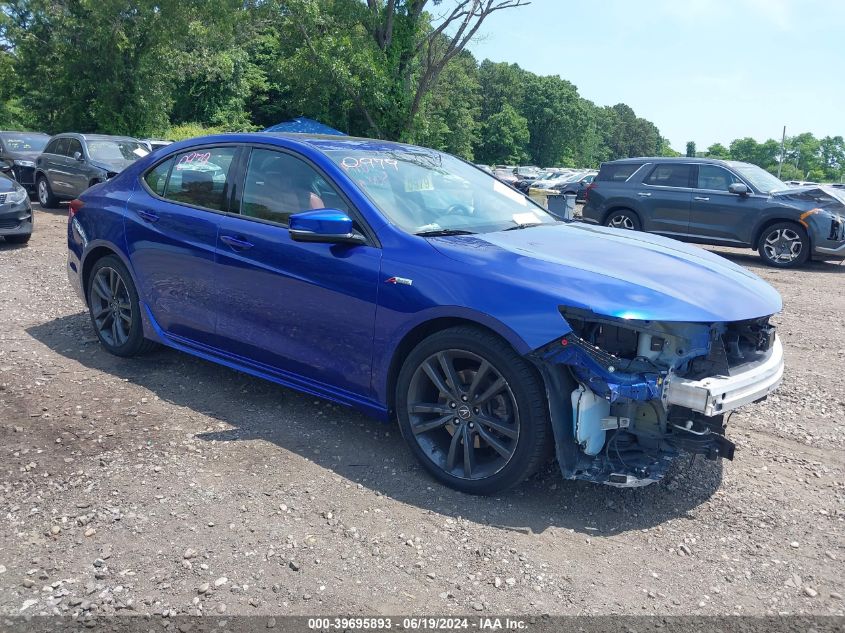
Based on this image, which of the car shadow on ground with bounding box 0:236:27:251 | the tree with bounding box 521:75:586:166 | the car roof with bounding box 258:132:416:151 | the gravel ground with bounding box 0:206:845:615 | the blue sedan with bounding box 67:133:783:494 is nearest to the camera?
the gravel ground with bounding box 0:206:845:615

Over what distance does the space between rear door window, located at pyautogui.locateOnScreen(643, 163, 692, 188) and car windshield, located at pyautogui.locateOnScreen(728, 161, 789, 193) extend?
0.76 meters

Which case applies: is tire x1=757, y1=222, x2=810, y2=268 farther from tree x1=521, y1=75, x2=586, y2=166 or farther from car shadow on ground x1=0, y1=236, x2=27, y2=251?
tree x1=521, y1=75, x2=586, y2=166

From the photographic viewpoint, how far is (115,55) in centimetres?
2411

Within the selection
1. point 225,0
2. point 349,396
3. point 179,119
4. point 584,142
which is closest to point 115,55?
point 225,0

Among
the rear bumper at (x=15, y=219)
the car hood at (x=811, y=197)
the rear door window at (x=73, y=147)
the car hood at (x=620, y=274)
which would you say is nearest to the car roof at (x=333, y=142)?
the car hood at (x=620, y=274)

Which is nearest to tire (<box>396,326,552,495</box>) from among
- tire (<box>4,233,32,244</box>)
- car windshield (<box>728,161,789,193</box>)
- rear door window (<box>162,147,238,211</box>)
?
rear door window (<box>162,147,238,211</box>)

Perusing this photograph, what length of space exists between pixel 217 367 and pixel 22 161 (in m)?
14.7

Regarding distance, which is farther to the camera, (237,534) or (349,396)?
(349,396)

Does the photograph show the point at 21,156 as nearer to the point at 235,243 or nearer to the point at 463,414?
the point at 235,243

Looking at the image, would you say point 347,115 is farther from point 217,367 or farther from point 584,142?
point 584,142

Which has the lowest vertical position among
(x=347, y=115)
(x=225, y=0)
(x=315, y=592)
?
(x=315, y=592)

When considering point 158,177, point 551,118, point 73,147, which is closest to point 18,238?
point 73,147

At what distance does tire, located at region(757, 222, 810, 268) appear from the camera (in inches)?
455

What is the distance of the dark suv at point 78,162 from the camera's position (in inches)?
558
